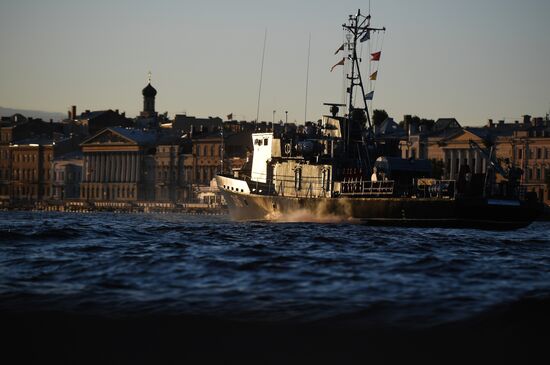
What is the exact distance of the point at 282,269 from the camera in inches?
877

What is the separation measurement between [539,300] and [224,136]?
158 meters

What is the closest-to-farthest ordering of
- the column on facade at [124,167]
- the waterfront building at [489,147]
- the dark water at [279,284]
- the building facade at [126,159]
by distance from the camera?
the dark water at [279,284] < the waterfront building at [489,147] < the building facade at [126,159] < the column on facade at [124,167]

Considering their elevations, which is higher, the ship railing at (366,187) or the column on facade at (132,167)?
the column on facade at (132,167)

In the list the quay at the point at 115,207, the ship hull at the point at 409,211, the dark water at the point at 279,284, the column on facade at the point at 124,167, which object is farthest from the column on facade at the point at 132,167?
the dark water at the point at 279,284

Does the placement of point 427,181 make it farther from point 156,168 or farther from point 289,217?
point 156,168

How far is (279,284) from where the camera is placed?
19281mm

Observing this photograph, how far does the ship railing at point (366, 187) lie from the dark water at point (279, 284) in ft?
86.3

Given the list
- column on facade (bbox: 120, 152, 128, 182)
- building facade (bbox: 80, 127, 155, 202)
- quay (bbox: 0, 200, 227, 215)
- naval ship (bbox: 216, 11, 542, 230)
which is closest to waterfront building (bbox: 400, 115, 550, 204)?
quay (bbox: 0, 200, 227, 215)

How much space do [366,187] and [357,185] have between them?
848mm

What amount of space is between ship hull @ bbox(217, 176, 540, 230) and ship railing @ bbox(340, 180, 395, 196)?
1.63 ft

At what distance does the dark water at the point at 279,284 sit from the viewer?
52.4ft

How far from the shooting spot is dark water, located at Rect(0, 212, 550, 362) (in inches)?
629

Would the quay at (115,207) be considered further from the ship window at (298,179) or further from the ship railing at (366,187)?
the ship railing at (366,187)

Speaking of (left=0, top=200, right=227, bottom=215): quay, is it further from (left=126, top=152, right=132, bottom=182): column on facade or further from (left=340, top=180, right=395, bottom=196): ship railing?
(left=340, top=180, right=395, bottom=196): ship railing
